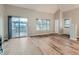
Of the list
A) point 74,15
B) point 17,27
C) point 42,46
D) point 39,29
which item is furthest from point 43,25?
point 74,15

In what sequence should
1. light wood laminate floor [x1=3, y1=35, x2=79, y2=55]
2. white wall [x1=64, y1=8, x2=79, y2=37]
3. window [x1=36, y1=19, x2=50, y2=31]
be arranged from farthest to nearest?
1. window [x1=36, y1=19, x2=50, y2=31]
2. white wall [x1=64, y1=8, x2=79, y2=37]
3. light wood laminate floor [x1=3, y1=35, x2=79, y2=55]

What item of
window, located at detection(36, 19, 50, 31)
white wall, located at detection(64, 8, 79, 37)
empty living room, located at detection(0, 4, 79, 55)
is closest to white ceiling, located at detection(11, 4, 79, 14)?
empty living room, located at detection(0, 4, 79, 55)

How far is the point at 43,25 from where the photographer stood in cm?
305

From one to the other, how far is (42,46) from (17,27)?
81cm

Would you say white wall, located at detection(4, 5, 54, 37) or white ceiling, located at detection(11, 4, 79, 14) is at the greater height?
white ceiling, located at detection(11, 4, 79, 14)

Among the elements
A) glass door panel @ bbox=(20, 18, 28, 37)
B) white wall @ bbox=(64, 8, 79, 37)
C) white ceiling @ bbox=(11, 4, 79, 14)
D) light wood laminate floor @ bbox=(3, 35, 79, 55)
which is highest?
white ceiling @ bbox=(11, 4, 79, 14)

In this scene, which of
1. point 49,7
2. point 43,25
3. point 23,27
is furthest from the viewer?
point 43,25

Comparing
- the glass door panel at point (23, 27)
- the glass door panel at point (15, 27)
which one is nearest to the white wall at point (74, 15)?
the glass door panel at point (23, 27)

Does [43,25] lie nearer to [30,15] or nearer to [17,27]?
[30,15]

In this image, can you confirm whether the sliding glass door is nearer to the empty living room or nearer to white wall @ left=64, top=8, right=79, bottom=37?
the empty living room

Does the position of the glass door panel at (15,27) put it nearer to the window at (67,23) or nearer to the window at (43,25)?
the window at (43,25)

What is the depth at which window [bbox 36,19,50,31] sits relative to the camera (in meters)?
2.99

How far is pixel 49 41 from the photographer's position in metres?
2.92

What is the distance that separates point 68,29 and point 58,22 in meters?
0.32
